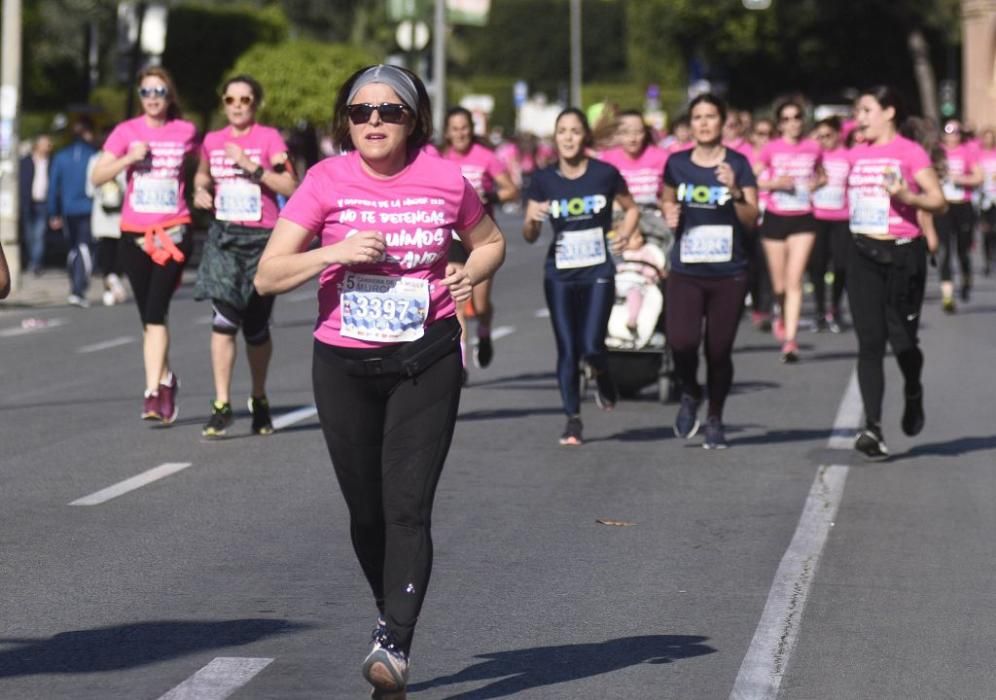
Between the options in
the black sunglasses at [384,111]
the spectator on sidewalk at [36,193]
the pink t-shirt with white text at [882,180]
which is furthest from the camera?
the spectator on sidewalk at [36,193]

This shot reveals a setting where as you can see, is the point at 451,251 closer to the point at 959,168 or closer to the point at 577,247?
the point at 577,247

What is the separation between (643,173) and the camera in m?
15.2

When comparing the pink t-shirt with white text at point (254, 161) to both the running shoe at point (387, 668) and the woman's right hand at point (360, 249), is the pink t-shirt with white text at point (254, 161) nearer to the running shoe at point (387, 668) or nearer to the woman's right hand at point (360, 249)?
the woman's right hand at point (360, 249)

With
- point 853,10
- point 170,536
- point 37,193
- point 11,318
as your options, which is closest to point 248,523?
point 170,536

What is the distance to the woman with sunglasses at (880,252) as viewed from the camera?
37.0 feet

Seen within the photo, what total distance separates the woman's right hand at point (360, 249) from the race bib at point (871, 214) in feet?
19.3

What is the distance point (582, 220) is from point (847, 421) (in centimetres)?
226

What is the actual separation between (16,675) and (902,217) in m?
6.27

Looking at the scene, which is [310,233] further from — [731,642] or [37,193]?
[37,193]

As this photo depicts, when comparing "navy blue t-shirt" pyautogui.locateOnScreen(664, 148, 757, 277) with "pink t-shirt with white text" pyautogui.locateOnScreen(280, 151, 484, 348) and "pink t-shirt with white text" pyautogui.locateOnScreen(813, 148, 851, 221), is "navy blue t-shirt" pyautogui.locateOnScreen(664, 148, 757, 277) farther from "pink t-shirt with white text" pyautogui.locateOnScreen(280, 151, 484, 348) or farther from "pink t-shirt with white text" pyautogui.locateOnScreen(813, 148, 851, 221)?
"pink t-shirt with white text" pyautogui.locateOnScreen(813, 148, 851, 221)

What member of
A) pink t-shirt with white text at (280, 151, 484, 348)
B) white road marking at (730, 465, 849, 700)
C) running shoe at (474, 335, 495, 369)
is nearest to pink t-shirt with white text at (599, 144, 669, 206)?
running shoe at (474, 335, 495, 369)

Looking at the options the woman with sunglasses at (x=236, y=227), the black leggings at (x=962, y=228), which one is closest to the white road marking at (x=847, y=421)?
the woman with sunglasses at (x=236, y=227)

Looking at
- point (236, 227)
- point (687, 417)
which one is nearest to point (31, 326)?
point (236, 227)

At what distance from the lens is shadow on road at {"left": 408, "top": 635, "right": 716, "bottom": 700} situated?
Answer: 248 inches
